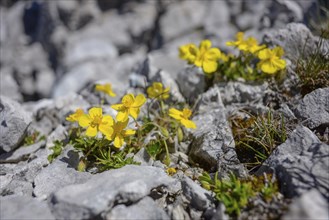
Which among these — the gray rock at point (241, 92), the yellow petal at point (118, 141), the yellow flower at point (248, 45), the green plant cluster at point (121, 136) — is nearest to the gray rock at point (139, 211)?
the green plant cluster at point (121, 136)

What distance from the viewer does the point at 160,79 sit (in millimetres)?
5844

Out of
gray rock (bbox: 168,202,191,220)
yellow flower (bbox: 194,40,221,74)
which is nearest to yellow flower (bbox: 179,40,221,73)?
yellow flower (bbox: 194,40,221,74)

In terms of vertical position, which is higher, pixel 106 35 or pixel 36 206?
pixel 36 206

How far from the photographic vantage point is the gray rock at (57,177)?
12.3ft

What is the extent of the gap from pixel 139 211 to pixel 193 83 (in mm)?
3019

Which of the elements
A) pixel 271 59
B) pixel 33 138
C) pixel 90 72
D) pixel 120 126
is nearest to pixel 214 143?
pixel 120 126

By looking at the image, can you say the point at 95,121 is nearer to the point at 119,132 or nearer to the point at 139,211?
the point at 119,132

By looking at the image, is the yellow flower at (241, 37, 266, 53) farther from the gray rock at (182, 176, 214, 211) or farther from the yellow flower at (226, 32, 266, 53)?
the gray rock at (182, 176, 214, 211)

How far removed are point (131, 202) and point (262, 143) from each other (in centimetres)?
167

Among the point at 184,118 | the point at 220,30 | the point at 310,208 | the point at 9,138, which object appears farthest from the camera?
the point at 220,30

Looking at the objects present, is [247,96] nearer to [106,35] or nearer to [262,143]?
[262,143]

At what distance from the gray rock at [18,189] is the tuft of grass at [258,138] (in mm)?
2468

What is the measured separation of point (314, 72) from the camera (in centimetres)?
485

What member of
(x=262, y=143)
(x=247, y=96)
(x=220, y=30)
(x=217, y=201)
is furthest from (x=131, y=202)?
(x=220, y=30)
